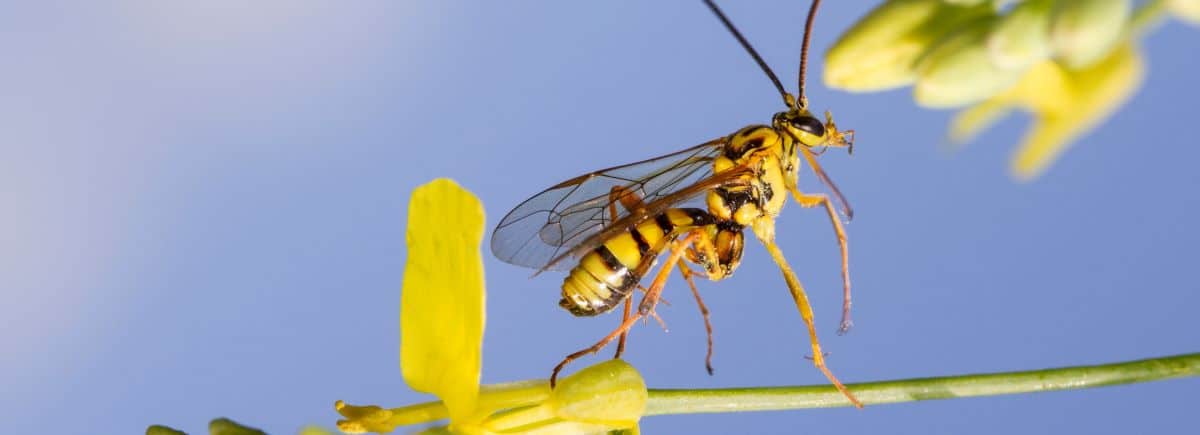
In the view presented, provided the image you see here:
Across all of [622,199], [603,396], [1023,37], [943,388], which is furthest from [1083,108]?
[622,199]

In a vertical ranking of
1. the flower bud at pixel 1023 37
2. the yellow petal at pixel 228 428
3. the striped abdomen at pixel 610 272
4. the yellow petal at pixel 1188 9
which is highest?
the yellow petal at pixel 228 428

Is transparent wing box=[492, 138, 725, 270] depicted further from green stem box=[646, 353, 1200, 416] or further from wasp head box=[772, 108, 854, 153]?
green stem box=[646, 353, 1200, 416]

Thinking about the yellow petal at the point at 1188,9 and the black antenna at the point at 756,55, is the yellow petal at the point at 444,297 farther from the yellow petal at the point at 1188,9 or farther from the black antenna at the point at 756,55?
the yellow petal at the point at 1188,9

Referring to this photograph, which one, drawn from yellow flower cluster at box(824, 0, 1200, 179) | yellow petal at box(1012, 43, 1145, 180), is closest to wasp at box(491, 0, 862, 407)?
yellow flower cluster at box(824, 0, 1200, 179)

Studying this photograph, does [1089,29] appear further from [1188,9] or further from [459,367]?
[459,367]

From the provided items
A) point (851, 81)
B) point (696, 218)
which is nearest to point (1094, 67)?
point (851, 81)

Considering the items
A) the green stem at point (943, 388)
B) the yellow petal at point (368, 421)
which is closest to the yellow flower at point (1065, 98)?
the green stem at point (943, 388)
